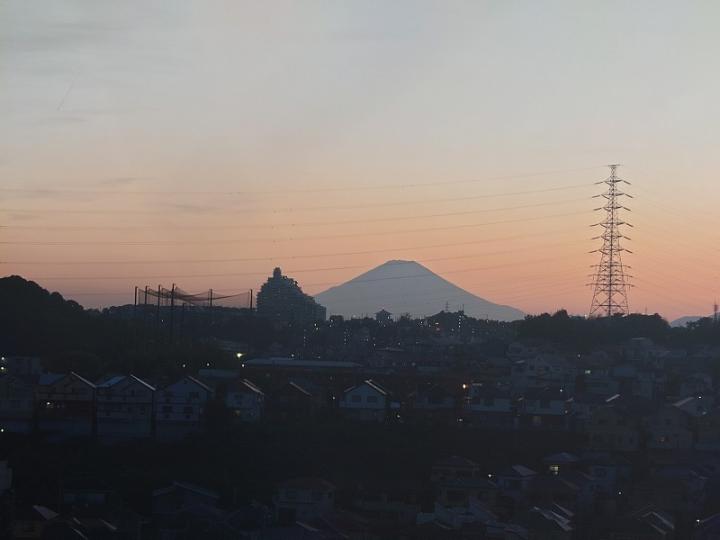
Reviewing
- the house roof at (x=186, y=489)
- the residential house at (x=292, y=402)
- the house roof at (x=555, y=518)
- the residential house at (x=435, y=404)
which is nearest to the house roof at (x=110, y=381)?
the residential house at (x=292, y=402)

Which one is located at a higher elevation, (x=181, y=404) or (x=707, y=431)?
(x=181, y=404)

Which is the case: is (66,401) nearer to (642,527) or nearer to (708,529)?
(642,527)

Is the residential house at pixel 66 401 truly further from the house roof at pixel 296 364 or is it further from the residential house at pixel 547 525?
the residential house at pixel 547 525

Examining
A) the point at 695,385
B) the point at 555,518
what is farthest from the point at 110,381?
the point at 695,385

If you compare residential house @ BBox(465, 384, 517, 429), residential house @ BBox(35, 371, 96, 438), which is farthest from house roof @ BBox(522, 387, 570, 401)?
residential house @ BBox(35, 371, 96, 438)

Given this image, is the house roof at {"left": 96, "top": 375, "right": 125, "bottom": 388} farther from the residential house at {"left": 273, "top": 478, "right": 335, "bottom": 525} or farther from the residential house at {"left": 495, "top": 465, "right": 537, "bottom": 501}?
the residential house at {"left": 495, "top": 465, "right": 537, "bottom": 501}

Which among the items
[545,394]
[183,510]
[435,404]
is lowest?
[183,510]
